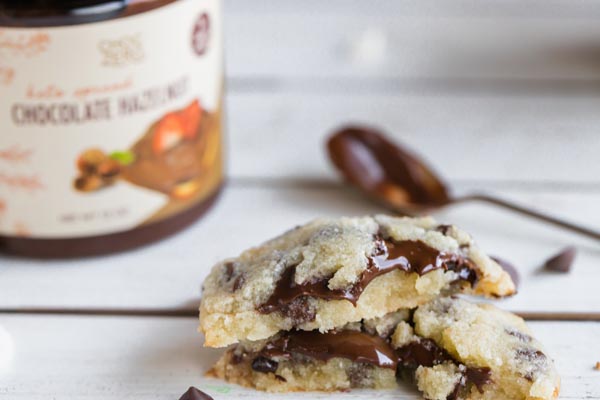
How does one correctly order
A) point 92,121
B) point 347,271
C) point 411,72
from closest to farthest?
point 347,271, point 92,121, point 411,72

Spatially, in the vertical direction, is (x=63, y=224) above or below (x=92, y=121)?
below

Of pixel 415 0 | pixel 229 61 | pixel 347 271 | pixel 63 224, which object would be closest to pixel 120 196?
pixel 63 224

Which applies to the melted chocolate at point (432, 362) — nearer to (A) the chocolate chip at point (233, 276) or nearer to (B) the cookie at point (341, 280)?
(B) the cookie at point (341, 280)

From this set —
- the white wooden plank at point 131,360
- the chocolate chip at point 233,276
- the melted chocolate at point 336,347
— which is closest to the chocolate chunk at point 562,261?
the white wooden plank at point 131,360

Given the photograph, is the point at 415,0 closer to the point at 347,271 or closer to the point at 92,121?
the point at 92,121

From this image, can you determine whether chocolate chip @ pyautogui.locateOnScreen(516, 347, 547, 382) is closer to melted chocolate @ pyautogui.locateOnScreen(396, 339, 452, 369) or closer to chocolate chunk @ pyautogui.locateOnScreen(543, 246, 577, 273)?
melted chocolate @ pyautogui.locateOnScreen(396, 339, 452, 369)

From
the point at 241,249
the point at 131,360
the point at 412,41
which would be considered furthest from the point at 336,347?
the point at 412,41

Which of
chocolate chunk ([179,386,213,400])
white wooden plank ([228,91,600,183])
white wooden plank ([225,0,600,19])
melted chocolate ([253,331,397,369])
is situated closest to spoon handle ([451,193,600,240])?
white wooden plank ([228,91,600,183])
